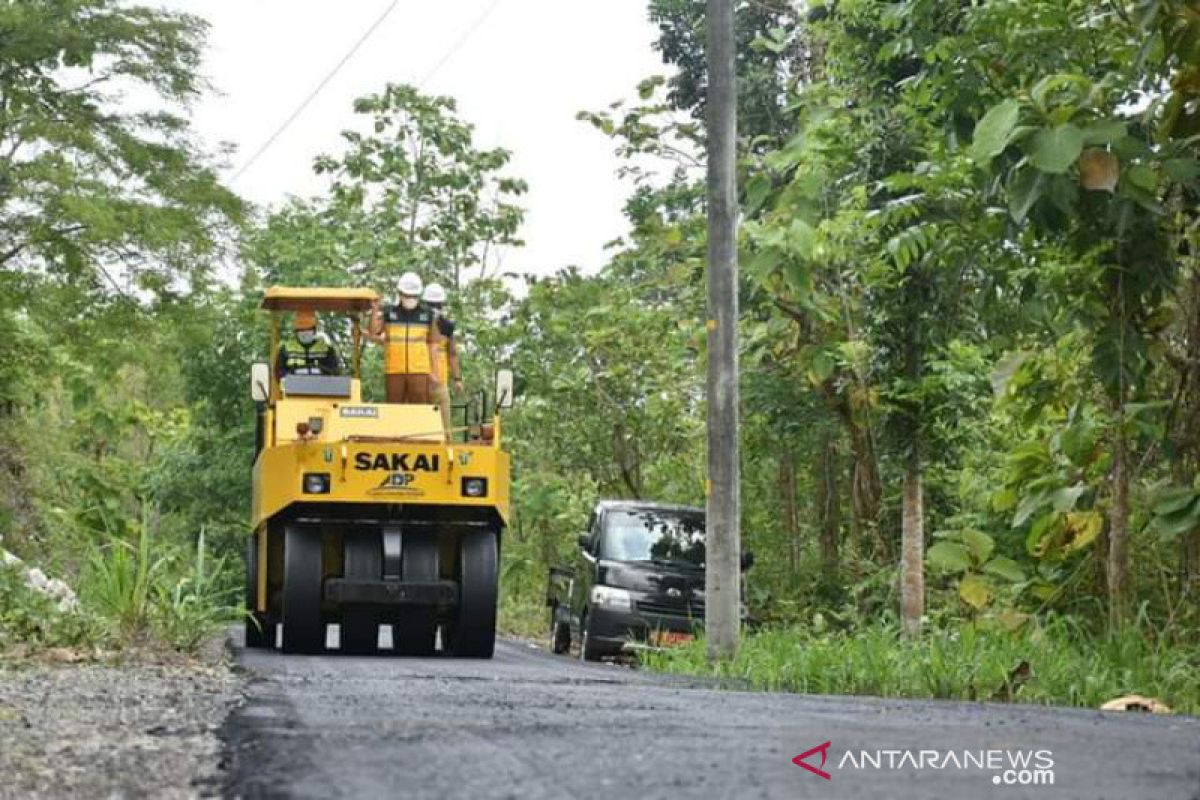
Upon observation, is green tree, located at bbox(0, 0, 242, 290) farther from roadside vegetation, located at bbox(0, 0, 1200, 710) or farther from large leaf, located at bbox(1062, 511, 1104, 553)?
large leaf, located at bbox(1062, 511, 1104, 553)

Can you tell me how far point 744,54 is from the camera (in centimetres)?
3186

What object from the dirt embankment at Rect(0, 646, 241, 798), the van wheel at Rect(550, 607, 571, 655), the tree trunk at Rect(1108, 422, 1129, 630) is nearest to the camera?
the dirt embankment at Rect(0, 646, 241, 798)

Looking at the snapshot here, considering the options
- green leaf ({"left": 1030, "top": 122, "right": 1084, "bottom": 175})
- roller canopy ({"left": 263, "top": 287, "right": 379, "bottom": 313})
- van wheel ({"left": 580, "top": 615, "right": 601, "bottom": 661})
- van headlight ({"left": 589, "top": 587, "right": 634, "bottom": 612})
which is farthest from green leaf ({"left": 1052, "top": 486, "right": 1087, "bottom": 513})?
van wheel ({"left": 580, "top": 615, "right": 601, "bottom": 661})

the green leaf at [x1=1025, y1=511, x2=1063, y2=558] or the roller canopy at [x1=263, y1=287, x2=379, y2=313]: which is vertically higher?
the roller canopy at [x1=263, y1=287, x2=379, y2=313]

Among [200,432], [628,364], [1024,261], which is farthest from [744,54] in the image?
[1024,261]

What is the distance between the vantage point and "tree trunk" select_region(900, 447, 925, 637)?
18094mm

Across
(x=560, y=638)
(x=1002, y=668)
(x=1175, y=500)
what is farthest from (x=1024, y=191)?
(x=560, y=638)

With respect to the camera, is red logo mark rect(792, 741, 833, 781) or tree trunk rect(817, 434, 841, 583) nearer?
red logo mark rect(792, 741, 833, 781)

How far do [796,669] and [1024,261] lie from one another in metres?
3.18

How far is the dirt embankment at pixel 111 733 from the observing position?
17.6ft

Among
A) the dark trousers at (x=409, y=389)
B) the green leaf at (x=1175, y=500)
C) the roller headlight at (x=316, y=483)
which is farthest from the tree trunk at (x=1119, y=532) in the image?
the dark trousers at (x=409, y=389)

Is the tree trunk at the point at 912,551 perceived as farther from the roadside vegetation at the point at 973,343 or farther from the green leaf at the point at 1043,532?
the green leaf at the point at 1043,532

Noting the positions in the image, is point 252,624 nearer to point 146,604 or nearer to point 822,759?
point 146,604

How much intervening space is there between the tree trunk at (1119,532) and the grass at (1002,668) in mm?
238
